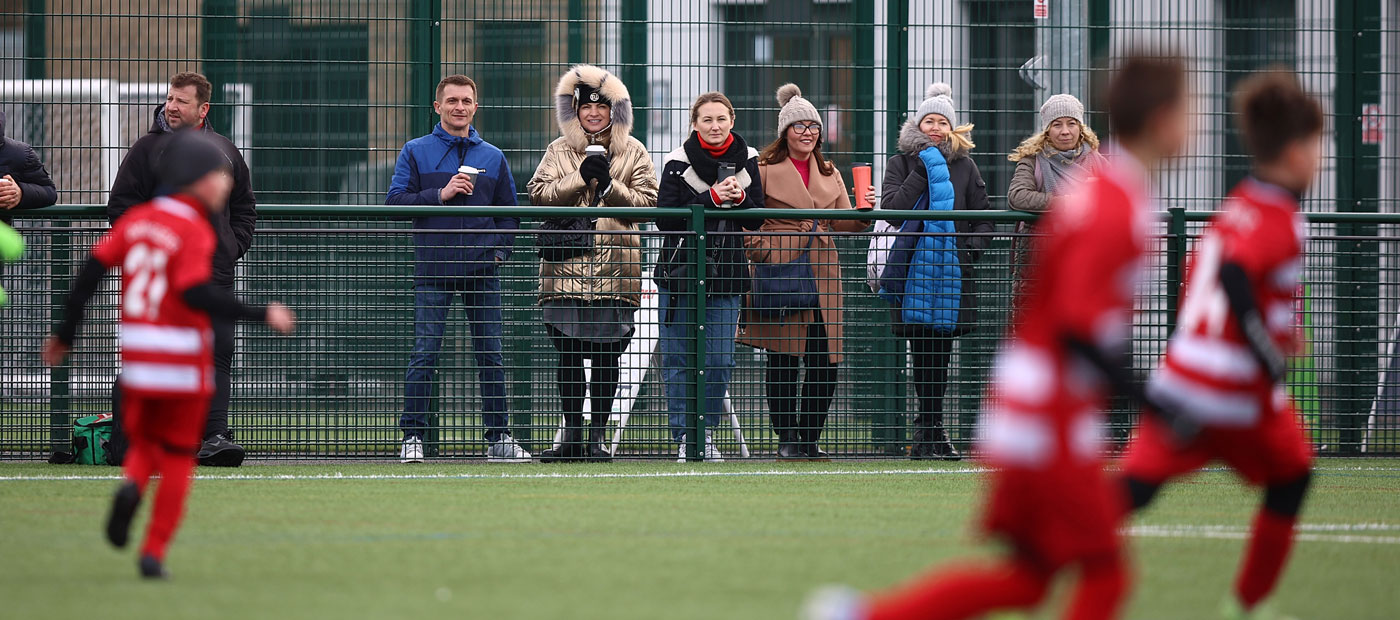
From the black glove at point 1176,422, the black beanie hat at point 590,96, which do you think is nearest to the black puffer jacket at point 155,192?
the black beanie hat at point 590,96

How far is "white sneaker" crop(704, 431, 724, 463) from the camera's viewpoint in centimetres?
1003

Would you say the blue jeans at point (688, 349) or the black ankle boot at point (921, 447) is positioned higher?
the blue jeans at point (688, 349)

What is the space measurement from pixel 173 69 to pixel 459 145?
238cm

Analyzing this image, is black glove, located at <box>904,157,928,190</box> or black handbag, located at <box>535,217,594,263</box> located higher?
black glove, located at <box>904,157,928,190</box>

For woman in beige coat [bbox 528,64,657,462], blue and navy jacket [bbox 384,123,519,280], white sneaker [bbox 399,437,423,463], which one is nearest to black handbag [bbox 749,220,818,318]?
woman in beige coat [bbox 528,64,657,462]

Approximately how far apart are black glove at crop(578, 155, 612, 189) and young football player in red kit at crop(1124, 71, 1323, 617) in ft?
17.8

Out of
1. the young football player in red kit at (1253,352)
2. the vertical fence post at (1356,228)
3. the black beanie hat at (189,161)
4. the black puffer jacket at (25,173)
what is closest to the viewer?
the young football player in red kit at (1253,352)

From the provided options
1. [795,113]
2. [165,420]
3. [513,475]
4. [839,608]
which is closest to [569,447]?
[513,475]

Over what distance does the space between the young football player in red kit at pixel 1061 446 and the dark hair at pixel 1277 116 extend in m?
1.24

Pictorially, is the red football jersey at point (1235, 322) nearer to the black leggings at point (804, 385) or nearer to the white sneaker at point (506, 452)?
the black leggings at point (804, 385)

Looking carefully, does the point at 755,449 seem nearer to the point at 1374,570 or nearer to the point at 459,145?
the point at 459,145

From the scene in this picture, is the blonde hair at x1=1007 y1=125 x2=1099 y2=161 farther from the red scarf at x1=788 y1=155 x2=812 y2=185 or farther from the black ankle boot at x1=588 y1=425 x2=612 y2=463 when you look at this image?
the black ankle boot at x1=588 y1=425 x2=612 y2=463

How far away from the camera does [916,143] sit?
33.9 ft

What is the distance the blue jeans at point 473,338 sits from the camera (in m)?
9.73
